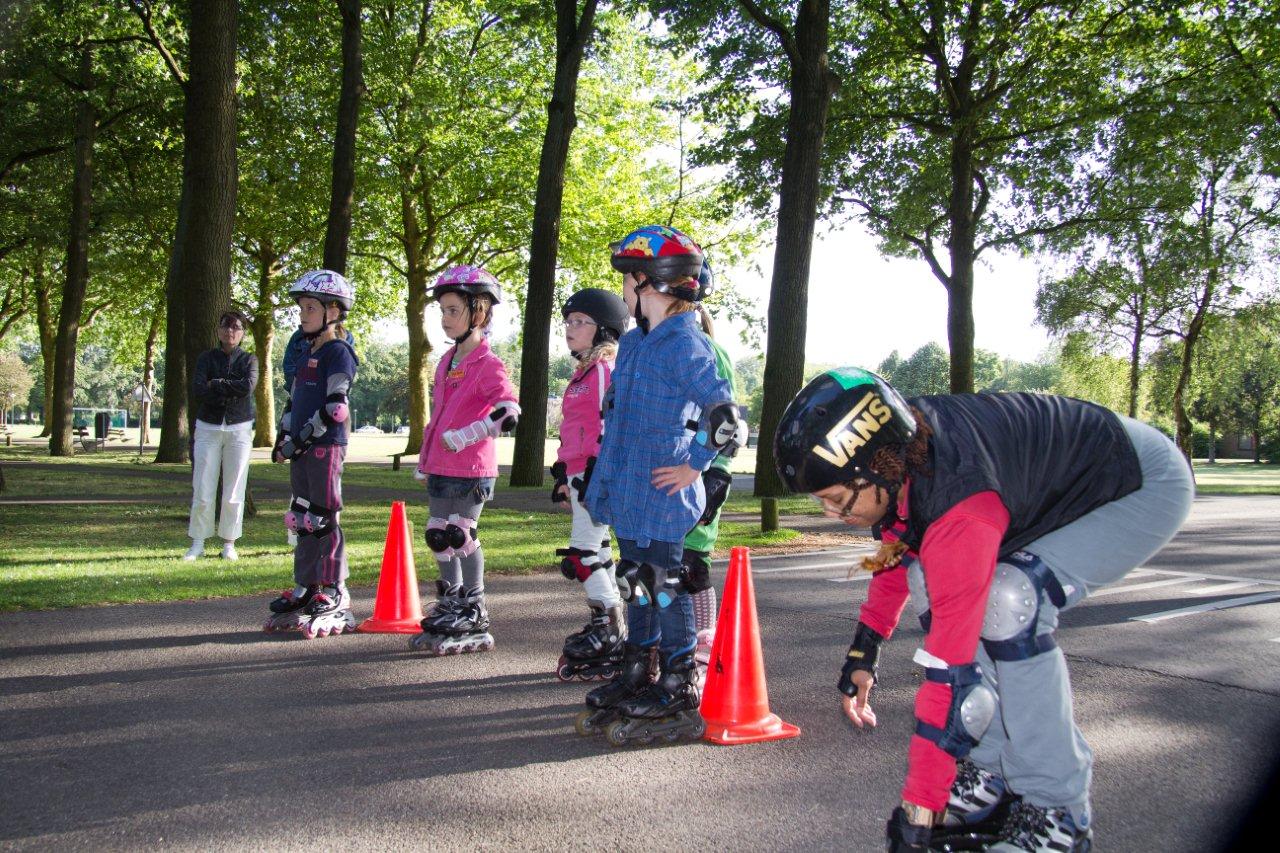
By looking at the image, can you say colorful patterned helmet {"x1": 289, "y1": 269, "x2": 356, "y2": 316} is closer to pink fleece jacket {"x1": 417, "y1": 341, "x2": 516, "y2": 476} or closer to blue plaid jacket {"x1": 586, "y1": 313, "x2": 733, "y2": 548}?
pink fleece jacket {"x1": 417, "y1": 341, "x2": 516, "y2": 476}

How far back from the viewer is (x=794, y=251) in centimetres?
1490

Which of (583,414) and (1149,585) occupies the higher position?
(583,414)

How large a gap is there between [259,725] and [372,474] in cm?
1985

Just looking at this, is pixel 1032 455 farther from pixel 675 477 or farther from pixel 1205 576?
pixel 1205 576

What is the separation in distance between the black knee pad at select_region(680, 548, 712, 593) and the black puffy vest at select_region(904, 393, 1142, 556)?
1564 mm

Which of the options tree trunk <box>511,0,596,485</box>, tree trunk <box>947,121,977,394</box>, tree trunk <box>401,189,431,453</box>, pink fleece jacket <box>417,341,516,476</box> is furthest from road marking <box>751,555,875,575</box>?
tree trunk <box>401,189,431,453</box>

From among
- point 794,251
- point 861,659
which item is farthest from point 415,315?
point 861,659

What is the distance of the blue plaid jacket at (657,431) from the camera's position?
4.09m

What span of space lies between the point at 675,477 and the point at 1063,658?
67.3 inches

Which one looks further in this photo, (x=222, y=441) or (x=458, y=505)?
(x=222, y=441)

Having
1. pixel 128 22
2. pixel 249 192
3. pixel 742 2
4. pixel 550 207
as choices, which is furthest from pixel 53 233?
pixel 742 2

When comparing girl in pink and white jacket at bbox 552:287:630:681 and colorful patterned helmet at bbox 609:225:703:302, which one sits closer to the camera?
colorful patterned helmet at bbox 609:225:703:302

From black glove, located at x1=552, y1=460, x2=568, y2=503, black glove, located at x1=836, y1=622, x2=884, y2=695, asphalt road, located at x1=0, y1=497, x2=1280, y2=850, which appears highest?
black glove, located at x1=552, y1=460, x2=568, y2=503

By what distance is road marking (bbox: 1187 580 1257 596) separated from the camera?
820cm
